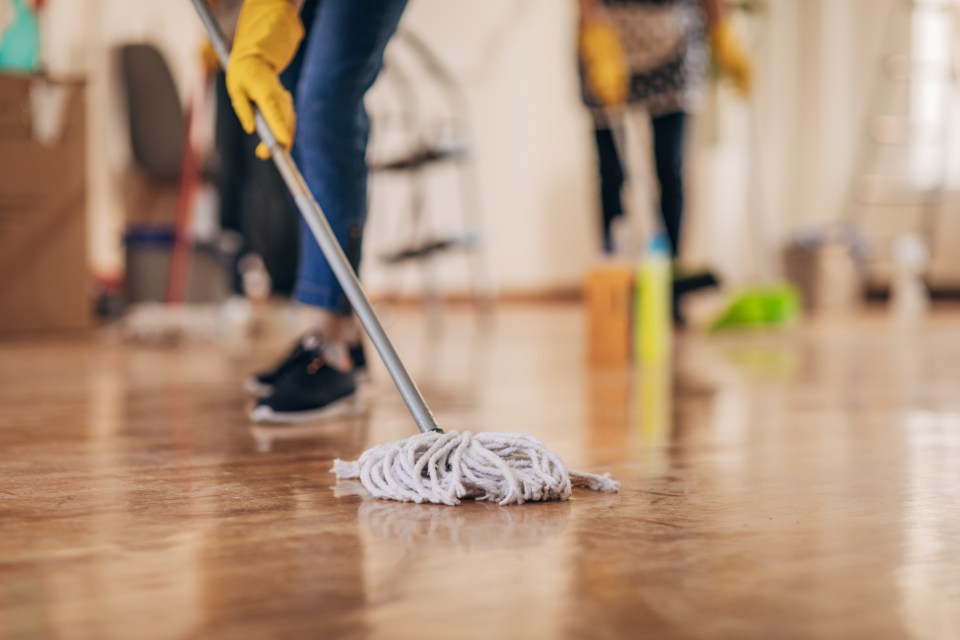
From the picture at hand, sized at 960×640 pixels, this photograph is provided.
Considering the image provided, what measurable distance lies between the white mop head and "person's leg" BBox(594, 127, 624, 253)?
2217mm

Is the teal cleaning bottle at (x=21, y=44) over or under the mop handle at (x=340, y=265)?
over

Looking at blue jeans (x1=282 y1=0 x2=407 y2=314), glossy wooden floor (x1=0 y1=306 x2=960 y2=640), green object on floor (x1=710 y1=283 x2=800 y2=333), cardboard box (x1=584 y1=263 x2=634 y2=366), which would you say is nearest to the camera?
glossy wooden floor (x1=0 y1=306 x2=960 y2=640)

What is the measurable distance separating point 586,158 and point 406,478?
Answer: 4514mm

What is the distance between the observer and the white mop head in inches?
33.3

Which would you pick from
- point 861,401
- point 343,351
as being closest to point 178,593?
point 343,351

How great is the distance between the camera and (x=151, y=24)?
3.99m

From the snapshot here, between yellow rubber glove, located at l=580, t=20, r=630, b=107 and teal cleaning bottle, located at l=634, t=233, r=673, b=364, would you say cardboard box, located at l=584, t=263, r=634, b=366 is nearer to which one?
teal cleaning bottle, located at l=634, t=233, r=673, b=364

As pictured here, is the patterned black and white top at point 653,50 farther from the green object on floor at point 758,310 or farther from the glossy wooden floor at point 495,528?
the glossy wooden floor at point 495,528

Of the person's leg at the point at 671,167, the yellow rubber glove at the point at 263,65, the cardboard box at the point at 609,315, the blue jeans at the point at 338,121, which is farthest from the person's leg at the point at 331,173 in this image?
the person's leg at the point at 671,167

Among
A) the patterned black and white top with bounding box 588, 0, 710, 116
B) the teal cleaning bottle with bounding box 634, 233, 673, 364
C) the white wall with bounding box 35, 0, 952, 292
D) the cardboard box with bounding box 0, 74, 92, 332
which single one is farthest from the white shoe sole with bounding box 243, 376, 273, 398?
the white wall with bounding box 35, 0, 952, 292

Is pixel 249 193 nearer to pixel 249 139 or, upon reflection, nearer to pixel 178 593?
pixel 249 139

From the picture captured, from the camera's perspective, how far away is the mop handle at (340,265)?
0.98 metres

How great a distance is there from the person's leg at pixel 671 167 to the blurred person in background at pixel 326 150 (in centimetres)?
181

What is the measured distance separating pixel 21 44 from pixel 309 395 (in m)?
1.93
